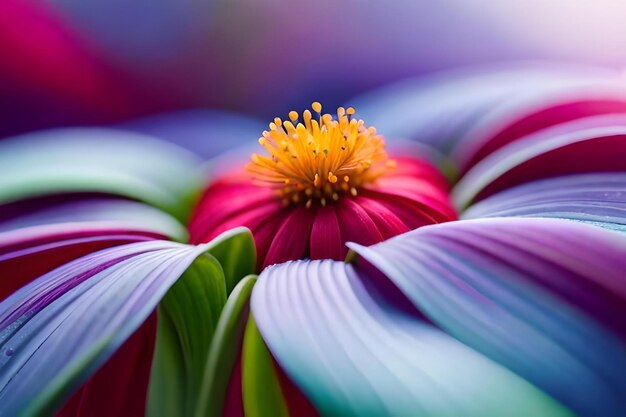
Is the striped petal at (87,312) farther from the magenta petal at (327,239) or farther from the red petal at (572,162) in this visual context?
the red petal at (572,162)

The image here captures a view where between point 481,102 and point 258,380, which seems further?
point 481,102

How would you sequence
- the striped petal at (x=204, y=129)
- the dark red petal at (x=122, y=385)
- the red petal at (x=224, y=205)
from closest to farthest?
1. the dark red petal at (x=122, y=385)
2. the red petal at (x=224, y=205)
3. the striped petal at (x=204, y=129)

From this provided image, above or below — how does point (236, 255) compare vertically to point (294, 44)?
below

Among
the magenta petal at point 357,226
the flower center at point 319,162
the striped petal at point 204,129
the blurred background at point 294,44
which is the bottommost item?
the magenta petal at point 357,226

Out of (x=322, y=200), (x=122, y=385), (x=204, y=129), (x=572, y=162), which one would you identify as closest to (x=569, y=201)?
(x=572, y=162)

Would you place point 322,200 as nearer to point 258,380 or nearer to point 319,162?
point 319,162

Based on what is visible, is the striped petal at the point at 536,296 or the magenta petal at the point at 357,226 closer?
the striped petal at the point at 536,296

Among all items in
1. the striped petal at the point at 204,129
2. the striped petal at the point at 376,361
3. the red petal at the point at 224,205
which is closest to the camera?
the striped petal at the point at 376,361

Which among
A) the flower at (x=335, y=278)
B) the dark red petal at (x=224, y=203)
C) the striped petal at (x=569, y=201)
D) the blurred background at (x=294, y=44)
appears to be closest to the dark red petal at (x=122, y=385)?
the flower at (x=335, y=278)

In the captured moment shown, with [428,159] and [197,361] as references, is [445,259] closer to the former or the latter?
[197,361]
